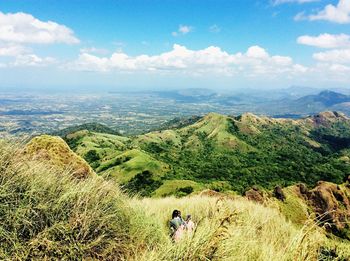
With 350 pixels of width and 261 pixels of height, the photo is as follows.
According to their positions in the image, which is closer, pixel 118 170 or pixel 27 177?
pixel 27 177

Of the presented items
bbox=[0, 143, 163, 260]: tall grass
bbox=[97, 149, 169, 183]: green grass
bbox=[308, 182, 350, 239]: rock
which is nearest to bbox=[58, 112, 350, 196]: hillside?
A: bbox=[97, 149, 169, 183]: green grass

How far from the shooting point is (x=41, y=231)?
608cm

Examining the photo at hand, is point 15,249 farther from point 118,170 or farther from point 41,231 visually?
point 118,170

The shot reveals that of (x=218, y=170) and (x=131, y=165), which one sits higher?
(x=131, y=165)

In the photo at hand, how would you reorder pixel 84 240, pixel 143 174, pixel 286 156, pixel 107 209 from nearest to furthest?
pixel 84 240 < pixel 107 209 < pixel 143 174 < pixel 286 156

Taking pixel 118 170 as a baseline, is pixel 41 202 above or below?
above

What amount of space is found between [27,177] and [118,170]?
10748 centimetres

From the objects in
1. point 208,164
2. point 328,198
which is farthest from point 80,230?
point 208,164

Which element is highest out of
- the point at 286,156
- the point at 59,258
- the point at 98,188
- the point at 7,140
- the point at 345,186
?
the point at 7,140

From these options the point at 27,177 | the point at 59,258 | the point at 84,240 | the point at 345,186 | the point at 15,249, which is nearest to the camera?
the point at 15,249

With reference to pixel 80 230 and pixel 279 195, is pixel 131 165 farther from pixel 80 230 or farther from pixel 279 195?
pixel 80 230

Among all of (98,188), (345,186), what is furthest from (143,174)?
(98,188)

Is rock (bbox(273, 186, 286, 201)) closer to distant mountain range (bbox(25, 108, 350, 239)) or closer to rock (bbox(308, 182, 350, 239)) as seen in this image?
distant mountain range (bbox(25, 108, 350, 239))

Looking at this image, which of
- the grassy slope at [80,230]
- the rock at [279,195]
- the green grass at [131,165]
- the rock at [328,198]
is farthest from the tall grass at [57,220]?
the green grass at [131,165]
